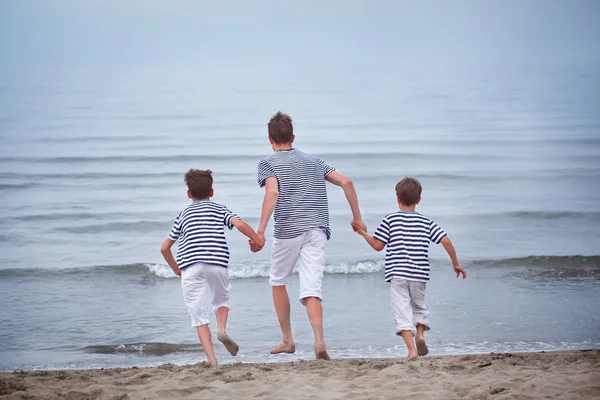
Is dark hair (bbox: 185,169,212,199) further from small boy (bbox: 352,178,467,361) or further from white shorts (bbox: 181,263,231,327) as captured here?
small boy (bbox: 352,178,467,361)

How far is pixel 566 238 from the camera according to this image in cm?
1034

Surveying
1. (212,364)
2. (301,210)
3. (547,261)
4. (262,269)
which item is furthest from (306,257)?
(547,261)

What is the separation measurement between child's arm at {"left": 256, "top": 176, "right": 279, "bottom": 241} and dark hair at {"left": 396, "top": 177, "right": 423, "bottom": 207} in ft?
2.45

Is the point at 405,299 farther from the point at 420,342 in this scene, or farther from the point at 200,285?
the point at 200,285

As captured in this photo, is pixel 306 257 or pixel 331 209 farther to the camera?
pixel 331 209

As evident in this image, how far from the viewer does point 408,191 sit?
4539 millimetres

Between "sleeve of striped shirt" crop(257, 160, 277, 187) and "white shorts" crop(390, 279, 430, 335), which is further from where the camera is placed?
"sleeve of striped shirt" crop(257, 160, 277, 187)

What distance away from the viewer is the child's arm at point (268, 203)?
450 cm

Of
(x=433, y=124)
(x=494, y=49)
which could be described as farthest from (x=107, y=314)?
(x=494, y=49)

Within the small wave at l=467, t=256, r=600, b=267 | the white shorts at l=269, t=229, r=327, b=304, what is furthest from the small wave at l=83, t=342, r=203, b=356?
the small wave at l=467, t=256, r=600, b=267

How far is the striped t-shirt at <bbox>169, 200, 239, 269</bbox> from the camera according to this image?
4484mm

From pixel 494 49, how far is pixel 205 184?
7102 cm

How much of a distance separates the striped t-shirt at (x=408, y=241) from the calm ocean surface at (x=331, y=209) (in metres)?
1.29

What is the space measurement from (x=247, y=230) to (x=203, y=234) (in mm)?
264
